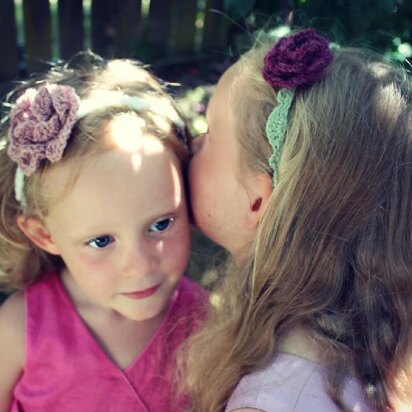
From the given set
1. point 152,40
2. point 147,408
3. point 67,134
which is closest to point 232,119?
point 67,134

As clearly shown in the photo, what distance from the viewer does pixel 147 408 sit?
6.91 feet

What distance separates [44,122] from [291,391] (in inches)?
37.0

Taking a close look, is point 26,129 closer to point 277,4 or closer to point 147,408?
point 147,408

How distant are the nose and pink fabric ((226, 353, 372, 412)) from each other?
17.0 inches

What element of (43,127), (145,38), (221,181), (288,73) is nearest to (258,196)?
(221,181)

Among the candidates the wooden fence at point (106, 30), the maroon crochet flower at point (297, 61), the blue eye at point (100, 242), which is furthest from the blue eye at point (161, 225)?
the wooden fence at point (106, 30)

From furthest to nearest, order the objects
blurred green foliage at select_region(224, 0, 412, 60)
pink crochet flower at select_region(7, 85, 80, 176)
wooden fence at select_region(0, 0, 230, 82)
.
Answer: wooden fence at select_region(0, 0, 230, 82)
blurred green foliage at select_region(224, 0, 412, 60)
pink crochet flower at select_region(7, 85, 80, 176)

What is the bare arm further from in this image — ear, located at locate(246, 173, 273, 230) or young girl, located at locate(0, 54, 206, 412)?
ear, located at locate(246, 173, 273, 230)

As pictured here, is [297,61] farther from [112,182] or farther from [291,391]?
[291,391]

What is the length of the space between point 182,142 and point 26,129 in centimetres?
46

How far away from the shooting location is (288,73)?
1649 millimetres

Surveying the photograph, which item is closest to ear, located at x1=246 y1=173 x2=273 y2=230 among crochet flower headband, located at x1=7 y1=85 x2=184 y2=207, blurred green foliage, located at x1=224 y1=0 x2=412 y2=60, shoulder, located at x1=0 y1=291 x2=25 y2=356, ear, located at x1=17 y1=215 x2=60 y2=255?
crochet flower headband, located at x1=7 y1=85 x2=184 y2=207

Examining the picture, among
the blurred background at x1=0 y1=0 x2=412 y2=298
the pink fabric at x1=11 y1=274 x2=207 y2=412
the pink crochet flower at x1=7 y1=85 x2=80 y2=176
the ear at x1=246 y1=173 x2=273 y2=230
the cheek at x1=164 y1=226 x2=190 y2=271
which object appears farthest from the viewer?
the blurred background at x1=0 y1=0 x2=412 y2=298

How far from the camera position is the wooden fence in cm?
499
